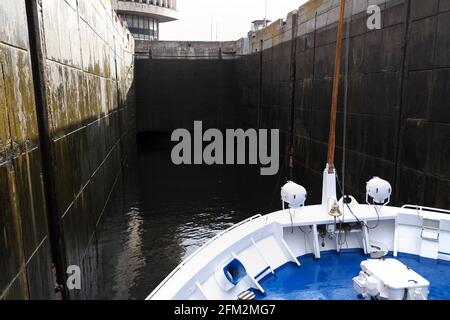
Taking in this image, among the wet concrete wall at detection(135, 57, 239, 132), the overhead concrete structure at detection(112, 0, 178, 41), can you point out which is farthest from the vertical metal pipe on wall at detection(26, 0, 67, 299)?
the overhead concrete structure at detection(112, 0, 178, 41)

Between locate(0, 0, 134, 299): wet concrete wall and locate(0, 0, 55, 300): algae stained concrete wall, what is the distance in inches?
0.5

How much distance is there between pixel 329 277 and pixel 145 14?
55.3 metres

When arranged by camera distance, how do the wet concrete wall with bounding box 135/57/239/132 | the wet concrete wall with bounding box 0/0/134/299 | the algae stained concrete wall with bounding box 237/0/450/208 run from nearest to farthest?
the wet concrete wall with bounding box 0/0/134/299 < the algae stained concrete wall with bounding box 237/0/450/208 < the wet concrete wall with bounding box 135/57/239/132

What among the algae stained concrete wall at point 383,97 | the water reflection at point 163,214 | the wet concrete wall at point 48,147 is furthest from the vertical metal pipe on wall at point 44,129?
the algae stained concrete wall at point 383,97

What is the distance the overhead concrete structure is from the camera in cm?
5222

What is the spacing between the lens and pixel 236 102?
107 ft

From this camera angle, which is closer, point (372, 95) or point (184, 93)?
point (372, 95)

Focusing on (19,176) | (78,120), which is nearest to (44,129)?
(19,176)

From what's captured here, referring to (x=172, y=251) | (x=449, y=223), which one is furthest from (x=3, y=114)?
(x=172, y=251)

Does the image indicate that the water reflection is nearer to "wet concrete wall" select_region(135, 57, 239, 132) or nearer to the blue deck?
the blue deck

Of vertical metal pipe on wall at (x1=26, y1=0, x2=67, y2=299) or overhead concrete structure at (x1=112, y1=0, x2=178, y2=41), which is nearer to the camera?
vertical metal pipe on wall at (x1=26, y1=0, x2=67, y2=299)

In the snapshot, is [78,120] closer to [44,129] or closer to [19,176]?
[44,129]

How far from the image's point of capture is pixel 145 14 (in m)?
54.4

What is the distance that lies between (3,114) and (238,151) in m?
23.6
